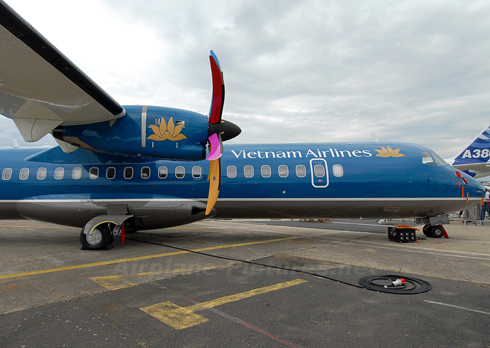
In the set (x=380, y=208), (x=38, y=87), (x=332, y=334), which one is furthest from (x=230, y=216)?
(x=332, y=334)

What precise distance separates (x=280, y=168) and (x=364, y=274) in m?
4.66

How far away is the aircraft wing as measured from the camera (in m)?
4.91

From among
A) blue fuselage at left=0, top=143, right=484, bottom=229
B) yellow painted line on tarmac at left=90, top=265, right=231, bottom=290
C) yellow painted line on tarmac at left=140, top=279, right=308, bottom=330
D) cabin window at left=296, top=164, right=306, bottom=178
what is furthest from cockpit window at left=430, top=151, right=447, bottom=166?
yellow painted line on tarmac at left=140, top=279, right=308, bottom=330

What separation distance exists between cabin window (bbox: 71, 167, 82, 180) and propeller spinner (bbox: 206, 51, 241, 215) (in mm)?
4407

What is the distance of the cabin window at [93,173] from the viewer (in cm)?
938

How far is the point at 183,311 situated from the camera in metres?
4.00

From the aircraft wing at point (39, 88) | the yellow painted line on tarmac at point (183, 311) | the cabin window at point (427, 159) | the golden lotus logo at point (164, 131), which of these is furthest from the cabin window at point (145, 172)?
the cabin window at point (427, 159)

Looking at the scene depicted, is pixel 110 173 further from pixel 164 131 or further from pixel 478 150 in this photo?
pixel 478 150

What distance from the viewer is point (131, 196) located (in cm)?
918

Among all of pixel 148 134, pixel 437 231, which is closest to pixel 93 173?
pixel 148 134

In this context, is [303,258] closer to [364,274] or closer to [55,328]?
[364,274]

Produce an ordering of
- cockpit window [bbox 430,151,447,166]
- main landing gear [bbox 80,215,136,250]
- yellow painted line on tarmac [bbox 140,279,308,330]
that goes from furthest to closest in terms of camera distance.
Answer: cockpit window [bbox 430,151,447,166], main landing gear [bbox 80,215,136,250], yellow painted line on tarmac [bbox 140,279,308,330]

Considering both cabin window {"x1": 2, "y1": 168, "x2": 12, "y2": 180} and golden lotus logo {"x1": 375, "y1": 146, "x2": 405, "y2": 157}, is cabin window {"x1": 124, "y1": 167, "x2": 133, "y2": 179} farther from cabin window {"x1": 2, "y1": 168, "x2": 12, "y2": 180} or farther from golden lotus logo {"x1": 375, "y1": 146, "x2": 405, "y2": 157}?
golden lotus logo {"x1": 375, "y1": 146, "x2": 405, "y2": 157}

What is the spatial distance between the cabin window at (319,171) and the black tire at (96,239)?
6.58m
